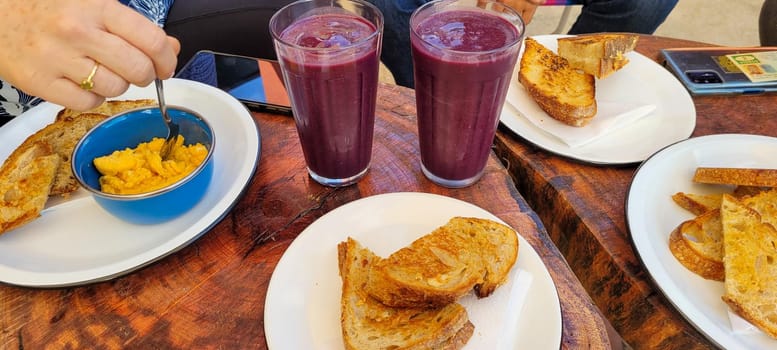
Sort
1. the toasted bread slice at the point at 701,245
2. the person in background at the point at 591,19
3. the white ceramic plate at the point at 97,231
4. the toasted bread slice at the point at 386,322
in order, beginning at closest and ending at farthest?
the toasted bread slice at the point at 386,322 → the white ceramic plate at the point at 97,231 → the toasted bread slice at the point at 701,245 → the person in background at the point at 591,19

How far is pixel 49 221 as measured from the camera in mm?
1023

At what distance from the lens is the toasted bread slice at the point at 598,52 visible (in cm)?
144

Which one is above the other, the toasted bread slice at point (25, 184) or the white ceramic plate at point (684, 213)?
the toasted bread slice at point (25, 184)

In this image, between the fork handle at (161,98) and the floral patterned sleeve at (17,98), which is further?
the floral patterned sleeve at (17,98)

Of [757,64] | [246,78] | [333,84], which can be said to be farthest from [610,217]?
[246,78]

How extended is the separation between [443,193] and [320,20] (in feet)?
1.47

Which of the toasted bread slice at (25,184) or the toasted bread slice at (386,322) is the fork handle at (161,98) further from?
the toasted bread slice at (386,322)

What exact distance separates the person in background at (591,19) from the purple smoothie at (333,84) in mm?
1275

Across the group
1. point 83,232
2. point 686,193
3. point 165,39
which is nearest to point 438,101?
point 165,39

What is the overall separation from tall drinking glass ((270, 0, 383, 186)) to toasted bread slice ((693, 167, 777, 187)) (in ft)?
2.50

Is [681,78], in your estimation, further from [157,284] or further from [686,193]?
[157,284]

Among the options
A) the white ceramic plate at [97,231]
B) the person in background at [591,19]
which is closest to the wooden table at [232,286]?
the white ceramic plate at [97,231]

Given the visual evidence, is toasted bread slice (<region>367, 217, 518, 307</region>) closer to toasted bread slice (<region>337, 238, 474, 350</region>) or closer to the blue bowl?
toasted bread slice (<region>337, 238, 474, 350</region>)

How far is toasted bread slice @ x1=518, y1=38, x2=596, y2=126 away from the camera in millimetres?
1322
